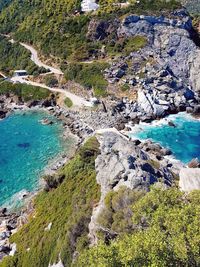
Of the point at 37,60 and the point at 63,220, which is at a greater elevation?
the point at 63,220

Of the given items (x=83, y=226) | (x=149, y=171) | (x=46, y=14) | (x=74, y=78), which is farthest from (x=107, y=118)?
(x=46, y=14)

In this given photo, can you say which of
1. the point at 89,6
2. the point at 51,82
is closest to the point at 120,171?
the point at 51,82

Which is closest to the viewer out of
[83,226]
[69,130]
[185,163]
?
[83,226]

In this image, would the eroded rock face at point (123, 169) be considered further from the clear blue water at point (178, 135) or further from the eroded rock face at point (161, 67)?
the eroded rock face at point (161, 67)

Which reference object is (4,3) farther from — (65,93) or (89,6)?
(65,93)

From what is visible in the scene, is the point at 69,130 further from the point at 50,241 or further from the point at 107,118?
the point at 50,241

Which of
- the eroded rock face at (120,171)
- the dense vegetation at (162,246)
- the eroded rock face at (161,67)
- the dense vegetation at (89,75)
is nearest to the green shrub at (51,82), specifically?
the dense vegetation at (89,75)

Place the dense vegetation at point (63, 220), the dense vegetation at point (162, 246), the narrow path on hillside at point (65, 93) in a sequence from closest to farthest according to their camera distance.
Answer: the dense vegetation at point (162, 246), the dense vegetation at point (63, 220), the narrow path on hillside at point (65, 93)
